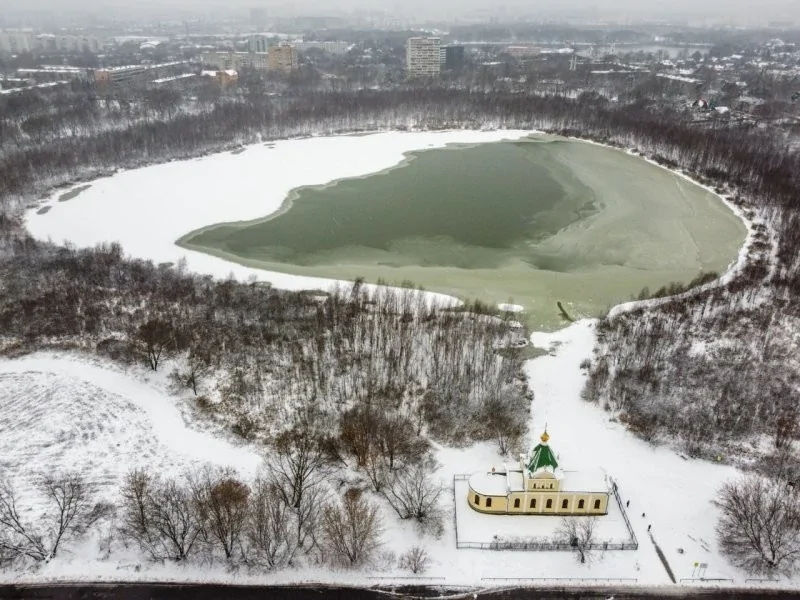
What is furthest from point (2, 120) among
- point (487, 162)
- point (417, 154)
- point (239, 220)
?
point (487, 162)

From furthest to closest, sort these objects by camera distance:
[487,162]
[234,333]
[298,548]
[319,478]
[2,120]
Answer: [2,120] → [487,162] → [234,333] → [319,478] → [298,548]

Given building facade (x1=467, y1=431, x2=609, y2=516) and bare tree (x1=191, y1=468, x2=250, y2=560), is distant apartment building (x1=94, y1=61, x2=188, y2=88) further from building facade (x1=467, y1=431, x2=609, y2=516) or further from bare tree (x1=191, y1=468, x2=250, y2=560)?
building facade (x1=467, y1=431, x2=609, y2=516)

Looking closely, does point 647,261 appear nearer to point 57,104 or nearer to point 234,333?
point 234,333

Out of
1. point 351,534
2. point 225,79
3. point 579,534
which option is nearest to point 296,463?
point 351,534

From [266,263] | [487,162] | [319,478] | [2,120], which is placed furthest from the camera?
[2,120]

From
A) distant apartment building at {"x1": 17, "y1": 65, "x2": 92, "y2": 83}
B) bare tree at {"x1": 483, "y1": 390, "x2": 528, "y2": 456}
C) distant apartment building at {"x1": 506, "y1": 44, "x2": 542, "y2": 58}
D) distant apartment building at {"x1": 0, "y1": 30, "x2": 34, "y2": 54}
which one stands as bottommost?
bare tree at {"x1": 483, "y1": 390, "x2": 528, "y2": 456}

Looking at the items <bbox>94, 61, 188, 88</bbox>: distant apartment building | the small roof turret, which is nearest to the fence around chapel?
the small roof turret

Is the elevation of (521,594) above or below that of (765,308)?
below

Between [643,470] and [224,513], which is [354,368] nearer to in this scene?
[224,513]
